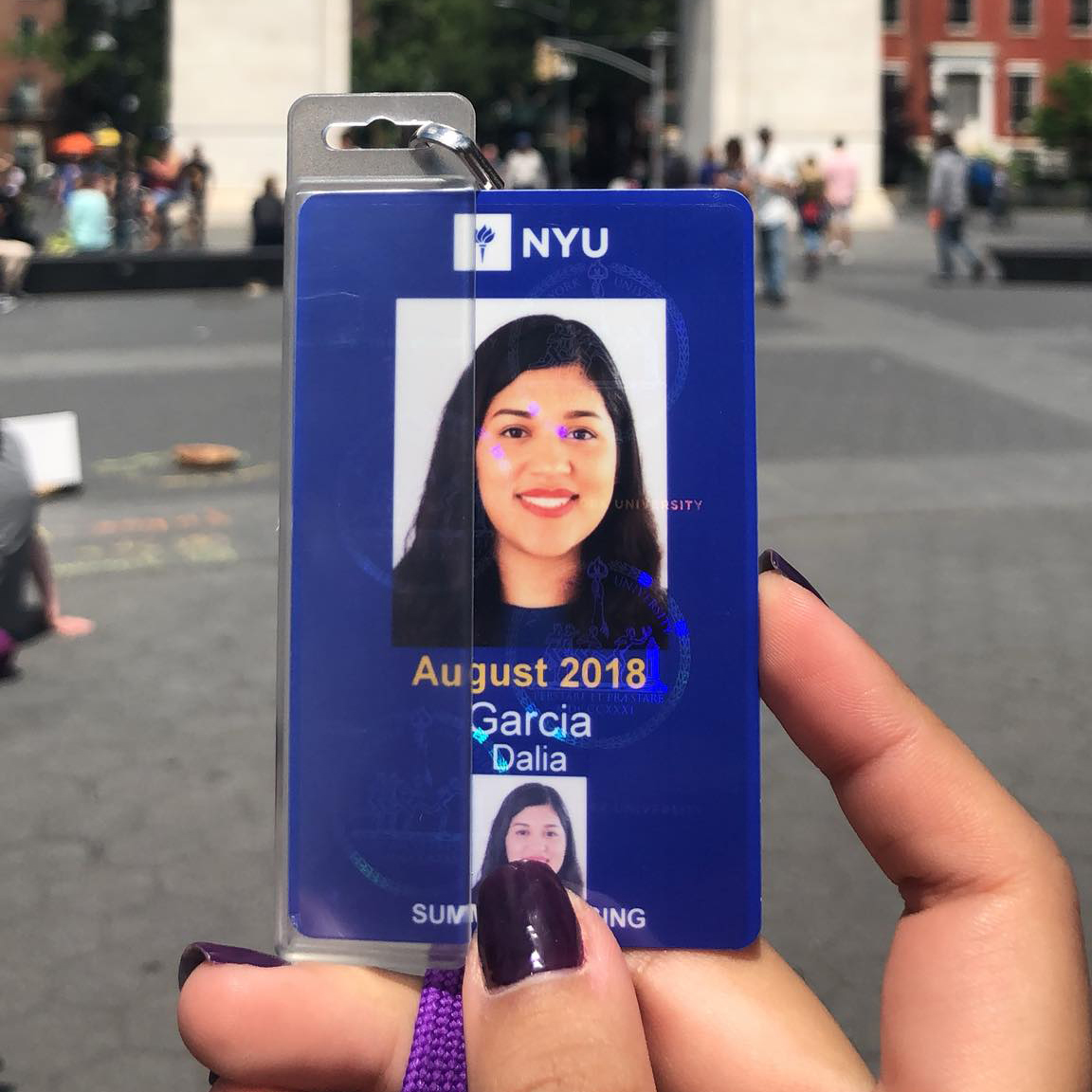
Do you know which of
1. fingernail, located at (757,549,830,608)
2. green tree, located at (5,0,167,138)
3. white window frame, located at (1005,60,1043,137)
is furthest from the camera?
white window frame, located at (1005,60,1043,137)

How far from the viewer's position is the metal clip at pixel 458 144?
138cm

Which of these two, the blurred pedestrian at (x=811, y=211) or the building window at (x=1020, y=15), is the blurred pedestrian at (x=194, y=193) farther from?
the building window at (x=1020, y=15)

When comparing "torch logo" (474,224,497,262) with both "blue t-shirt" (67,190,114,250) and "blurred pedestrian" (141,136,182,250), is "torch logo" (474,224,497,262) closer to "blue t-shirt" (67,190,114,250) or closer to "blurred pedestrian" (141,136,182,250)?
"blue t-shirt" (67,190,114,250)

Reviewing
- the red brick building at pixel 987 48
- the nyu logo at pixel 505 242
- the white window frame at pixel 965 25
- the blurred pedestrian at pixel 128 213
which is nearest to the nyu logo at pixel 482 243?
the nyu logo at pixel 505 242

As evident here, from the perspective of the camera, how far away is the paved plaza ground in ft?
12.4

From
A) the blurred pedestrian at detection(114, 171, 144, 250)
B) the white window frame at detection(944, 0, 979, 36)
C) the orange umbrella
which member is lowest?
the blurred pedestrian at detection(114, 171, 144, 250)

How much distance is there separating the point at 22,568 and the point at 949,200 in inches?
667

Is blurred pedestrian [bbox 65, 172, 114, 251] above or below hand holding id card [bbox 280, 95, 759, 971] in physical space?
above

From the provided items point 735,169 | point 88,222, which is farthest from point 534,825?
point 88,222

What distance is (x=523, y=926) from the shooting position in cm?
134

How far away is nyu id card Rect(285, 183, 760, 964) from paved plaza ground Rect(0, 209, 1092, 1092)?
0.11 meters

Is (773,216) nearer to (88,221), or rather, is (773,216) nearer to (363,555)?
(88,221)

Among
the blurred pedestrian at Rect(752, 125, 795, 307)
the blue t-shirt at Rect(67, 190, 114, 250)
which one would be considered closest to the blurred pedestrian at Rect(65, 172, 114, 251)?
the blue t-shirt at Rect(67, 190, 114, 250)

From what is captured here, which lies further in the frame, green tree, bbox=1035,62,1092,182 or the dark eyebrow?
green tree, bbox=1035,62,1092,182
